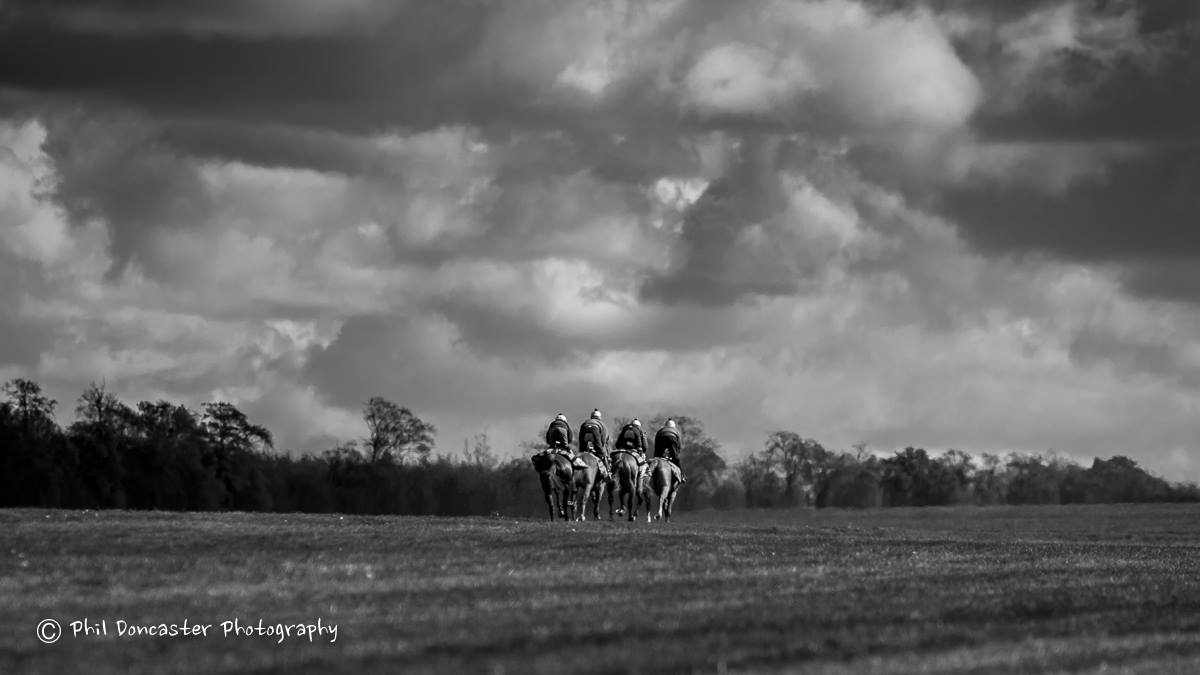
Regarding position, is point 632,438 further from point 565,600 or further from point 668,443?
point 565,600

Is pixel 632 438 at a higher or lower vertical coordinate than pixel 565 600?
higher

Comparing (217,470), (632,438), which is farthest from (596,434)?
(217,470)

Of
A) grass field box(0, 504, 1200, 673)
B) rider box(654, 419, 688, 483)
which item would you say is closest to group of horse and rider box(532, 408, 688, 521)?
rider box(654, 419, 688, 483)

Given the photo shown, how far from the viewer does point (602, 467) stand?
58.9 meters

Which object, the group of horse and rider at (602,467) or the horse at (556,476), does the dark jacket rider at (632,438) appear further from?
the horse at (556,476)

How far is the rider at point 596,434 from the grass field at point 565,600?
1499cm

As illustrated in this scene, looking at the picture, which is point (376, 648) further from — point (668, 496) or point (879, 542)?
point (668, 496)

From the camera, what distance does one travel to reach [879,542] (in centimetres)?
4803

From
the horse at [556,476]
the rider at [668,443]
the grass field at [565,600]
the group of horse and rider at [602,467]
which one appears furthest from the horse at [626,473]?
the grass field at [565,600]

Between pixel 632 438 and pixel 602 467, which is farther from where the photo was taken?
pixel 632 438

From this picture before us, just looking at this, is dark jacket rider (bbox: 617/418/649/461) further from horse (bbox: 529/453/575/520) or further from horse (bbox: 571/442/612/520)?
horse (bbox: 529/453/575/520)

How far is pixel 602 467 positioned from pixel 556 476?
3.04m

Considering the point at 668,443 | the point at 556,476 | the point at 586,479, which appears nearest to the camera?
the point at 556,476

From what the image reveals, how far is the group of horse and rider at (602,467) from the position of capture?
56281 mm
